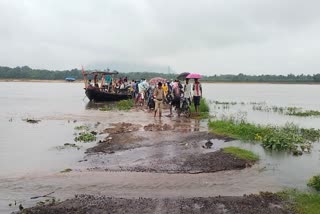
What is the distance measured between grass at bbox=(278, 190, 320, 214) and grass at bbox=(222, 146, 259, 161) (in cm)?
265

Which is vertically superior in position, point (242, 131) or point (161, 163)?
point (242, 131)

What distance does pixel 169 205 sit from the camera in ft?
Answer: 21.3

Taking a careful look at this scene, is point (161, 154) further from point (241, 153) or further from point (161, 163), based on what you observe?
point (241, 153)

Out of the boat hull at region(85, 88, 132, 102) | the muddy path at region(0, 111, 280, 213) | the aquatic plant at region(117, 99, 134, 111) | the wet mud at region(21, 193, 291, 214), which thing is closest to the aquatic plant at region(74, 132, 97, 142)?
the muddy path at region(0, 111, 280, 213)

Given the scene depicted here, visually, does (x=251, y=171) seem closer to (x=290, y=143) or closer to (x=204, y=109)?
(x=290, y=143)

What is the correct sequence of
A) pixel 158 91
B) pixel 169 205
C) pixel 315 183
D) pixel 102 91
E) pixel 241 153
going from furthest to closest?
1. pixel 102 91
2. pixel 158 91
3. pixel 241 153
4. pixel 315 183
5. pixel 169 205

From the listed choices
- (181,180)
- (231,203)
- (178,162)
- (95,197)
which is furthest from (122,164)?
(231,203)

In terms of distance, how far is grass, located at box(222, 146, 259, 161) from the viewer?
33.5 ft

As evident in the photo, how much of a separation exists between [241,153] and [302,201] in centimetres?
373

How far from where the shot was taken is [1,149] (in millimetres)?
12555

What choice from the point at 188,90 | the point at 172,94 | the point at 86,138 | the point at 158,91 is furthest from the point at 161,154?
the point at 172,94

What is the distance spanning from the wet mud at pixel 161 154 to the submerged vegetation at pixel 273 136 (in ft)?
3.51

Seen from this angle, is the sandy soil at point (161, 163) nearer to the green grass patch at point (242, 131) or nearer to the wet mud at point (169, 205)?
the wet mud at point (169, 205)

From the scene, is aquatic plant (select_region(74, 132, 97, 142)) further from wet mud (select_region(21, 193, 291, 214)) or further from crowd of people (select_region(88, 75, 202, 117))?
wet mud (select_region(21, 193, 291, 214))
